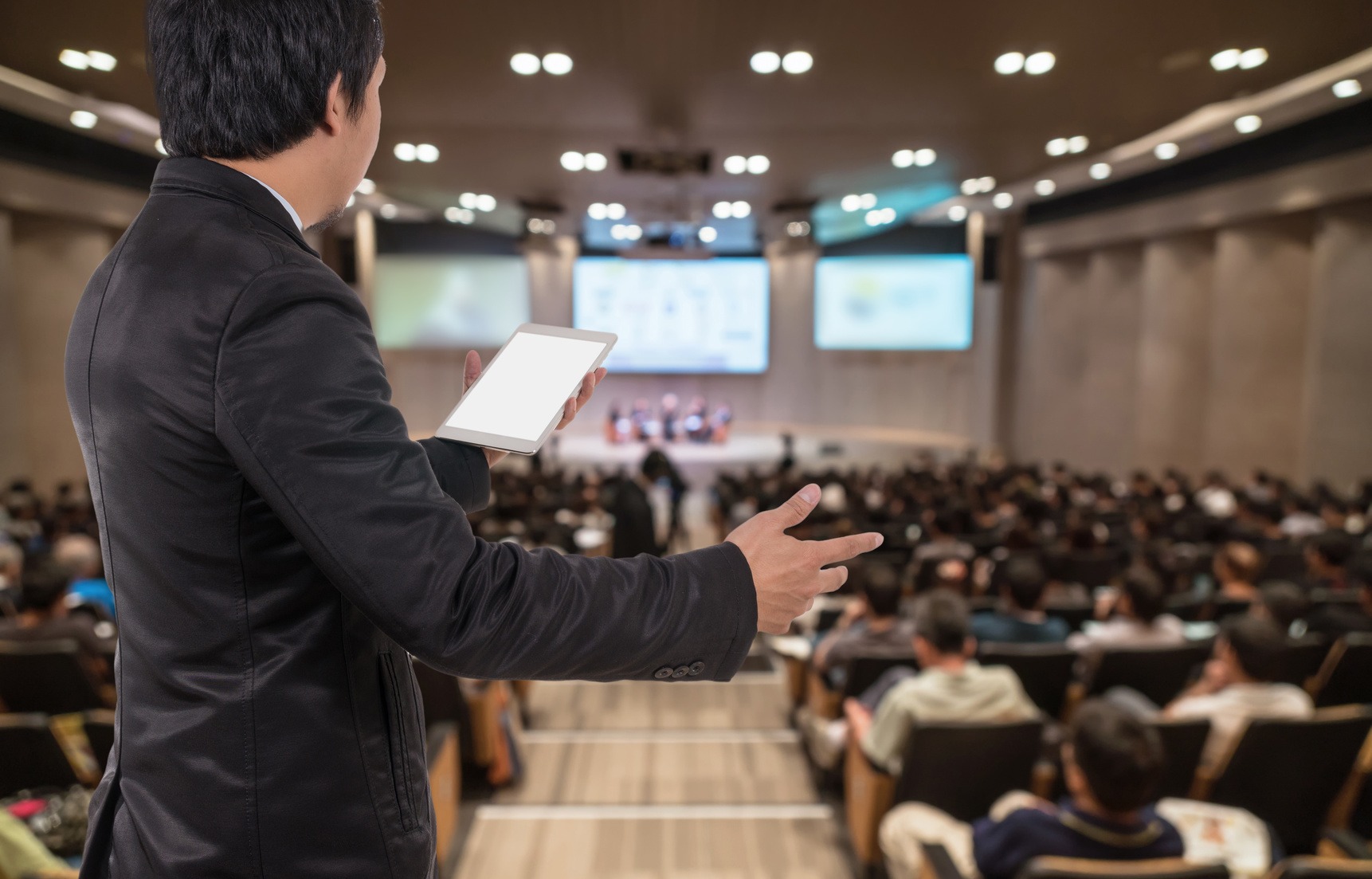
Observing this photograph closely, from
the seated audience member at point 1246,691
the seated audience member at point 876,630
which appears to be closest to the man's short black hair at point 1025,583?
the seated audience member at point 876,630

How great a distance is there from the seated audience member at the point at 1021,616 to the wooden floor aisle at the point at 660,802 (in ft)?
3.74

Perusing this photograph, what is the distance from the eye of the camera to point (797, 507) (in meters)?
0.87

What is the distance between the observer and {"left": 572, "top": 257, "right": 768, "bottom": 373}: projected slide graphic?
1892 cm

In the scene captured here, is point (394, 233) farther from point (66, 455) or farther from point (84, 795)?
point (84, 795)

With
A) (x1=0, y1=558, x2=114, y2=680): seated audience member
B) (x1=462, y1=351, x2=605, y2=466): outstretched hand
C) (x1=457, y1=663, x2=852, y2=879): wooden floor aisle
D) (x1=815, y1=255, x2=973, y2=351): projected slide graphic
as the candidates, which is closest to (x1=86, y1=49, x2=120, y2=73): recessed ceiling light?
(x1=0, y1=558, x2=114, y2=680): seated audience member

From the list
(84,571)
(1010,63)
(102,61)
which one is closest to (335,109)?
(84,571)

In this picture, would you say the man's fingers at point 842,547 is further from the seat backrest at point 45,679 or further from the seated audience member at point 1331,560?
the seated audience member at point 1331,560

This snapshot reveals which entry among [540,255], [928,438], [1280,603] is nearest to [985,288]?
[928,438]

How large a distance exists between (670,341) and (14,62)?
539 inches

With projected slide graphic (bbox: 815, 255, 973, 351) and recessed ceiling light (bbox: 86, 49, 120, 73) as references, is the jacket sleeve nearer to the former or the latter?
recessed ceiling light (bbox: 86, 49, 120, 73)

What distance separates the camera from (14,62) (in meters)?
6.19

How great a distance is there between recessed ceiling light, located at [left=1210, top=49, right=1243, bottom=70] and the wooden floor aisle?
5.77 meters

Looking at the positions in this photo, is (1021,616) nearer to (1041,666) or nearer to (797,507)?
(1041,666)

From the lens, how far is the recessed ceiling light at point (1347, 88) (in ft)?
26.6
